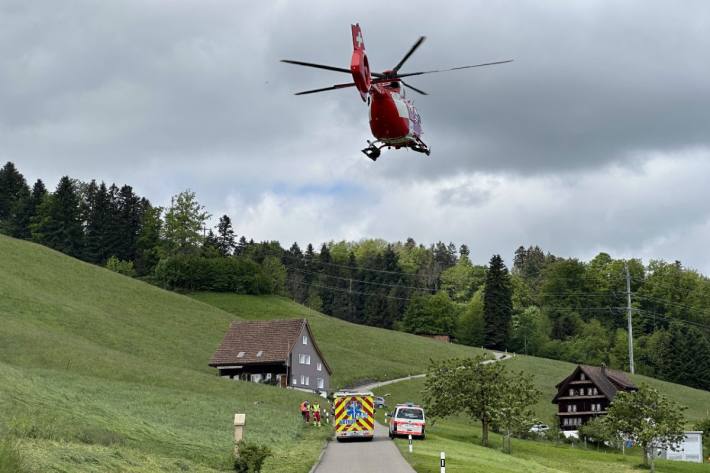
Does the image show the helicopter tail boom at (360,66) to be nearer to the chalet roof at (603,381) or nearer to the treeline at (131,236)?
the chalet roof at (603,381)

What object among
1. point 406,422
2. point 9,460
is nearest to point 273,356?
point 406,422

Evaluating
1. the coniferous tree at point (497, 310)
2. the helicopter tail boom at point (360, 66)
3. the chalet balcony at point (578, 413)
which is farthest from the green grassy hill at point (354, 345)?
the helicopter tail boom at point (360, 66)

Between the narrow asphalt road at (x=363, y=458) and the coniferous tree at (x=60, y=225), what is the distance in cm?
13649

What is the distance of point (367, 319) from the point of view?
7377 inches

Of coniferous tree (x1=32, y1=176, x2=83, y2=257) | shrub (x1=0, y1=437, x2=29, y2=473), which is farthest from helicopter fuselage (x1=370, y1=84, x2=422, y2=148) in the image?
coniferous tree (x1=32, y1=176, x2=83, y2=257)

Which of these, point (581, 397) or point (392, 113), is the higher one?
point (392, 113)

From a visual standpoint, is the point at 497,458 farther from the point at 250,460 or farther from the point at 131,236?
the point at 131,236

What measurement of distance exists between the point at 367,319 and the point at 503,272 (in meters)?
35.2

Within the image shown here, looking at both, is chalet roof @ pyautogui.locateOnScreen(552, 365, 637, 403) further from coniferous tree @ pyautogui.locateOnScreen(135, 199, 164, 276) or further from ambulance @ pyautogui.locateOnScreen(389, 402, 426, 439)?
coniferous tree @ pyautogui.locateOnScreen(135, 199, 164, 276)

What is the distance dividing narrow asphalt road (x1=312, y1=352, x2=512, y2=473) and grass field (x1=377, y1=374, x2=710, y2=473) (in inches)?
24.4

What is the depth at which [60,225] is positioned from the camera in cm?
17388

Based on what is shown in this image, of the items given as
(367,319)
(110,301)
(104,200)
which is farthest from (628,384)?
(104,200)

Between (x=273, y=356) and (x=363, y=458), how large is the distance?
2106 inches

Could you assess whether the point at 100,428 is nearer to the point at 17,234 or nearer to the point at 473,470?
the point at 473,470
